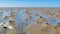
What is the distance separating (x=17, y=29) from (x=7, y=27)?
16 centimetres

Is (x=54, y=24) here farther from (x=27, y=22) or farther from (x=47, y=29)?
(x=27, y=22)

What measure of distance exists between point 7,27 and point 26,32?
1.11 feet

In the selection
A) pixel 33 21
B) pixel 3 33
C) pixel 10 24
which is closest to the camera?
pixel 3 33

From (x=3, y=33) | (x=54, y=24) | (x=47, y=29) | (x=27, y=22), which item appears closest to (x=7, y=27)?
(x=3, y=33)

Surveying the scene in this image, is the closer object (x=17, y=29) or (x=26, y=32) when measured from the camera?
(x=26, y=32)

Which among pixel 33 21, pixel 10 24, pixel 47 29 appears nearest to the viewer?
pixel 47 29

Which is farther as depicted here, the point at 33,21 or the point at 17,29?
the point at 33,21

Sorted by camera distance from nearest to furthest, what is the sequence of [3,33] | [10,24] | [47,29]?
1. [3,33]
2. [47,29]
3. [10,24]

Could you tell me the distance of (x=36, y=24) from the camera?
8.05 feet

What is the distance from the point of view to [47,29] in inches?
86.7

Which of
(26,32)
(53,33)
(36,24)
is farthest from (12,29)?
(53,33)

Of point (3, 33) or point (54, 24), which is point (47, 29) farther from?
point (3, 33)

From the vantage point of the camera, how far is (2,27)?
2.26m

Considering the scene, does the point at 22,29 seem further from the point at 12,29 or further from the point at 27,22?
the point at 27,22
